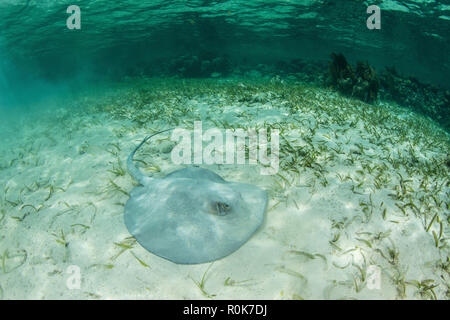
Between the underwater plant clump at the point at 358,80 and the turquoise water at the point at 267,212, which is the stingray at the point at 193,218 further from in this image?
the underwater plant clump at the point at 358,80

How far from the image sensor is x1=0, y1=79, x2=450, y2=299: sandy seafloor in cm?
204

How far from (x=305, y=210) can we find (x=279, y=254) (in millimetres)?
746

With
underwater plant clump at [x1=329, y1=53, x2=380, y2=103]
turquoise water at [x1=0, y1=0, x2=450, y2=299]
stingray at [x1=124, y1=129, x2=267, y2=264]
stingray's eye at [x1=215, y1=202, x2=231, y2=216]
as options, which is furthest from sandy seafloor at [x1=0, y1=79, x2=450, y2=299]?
underwater plant clump at [x1=329, y1=53, x2=380, y2=103]

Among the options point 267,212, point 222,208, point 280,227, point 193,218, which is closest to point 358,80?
point 267,212

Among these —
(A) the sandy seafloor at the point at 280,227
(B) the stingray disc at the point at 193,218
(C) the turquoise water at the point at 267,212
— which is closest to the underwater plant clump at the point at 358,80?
(C) the turquoise water at the point at 267,212

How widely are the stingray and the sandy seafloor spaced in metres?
0.27

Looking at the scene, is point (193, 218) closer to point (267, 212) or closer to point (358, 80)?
point (267, 212)

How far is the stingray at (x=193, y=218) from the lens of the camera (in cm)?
201

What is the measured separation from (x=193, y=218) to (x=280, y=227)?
102 centimetres

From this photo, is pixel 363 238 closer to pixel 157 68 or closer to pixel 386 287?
pixel 386 287

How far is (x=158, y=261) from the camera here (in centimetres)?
226

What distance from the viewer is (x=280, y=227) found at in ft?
8.27

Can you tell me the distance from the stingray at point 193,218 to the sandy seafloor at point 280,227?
0.89 ft

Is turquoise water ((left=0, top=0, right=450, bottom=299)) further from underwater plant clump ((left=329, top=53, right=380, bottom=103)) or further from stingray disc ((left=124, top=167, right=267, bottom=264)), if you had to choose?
underwater plant clump ((left=329, top=53, right=380, bottom=103))
